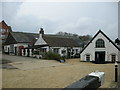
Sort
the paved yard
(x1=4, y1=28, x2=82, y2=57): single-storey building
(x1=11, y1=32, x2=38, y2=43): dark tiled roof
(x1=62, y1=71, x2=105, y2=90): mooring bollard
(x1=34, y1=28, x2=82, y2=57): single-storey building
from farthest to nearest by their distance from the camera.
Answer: (x1=11, y1=32, x2=38, y2=43): dark tiled roof, (x1=4, y1=28, x2=82, y2=57): single-storey building, (x1=34, y1=28, x2=82, y2=57): single-storey building, the paved yard, (x1=62, y1=71, x2=105, y2=90): mooring bollard

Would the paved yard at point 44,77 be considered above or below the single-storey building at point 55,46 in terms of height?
below

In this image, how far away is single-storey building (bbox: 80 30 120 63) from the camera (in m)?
26.2

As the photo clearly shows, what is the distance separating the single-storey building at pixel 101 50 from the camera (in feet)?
86.1

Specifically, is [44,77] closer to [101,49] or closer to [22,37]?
[101,49]

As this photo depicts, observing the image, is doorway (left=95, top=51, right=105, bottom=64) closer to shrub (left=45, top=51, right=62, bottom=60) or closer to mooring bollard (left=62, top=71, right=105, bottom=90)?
shrub (left=45, top=51, right=62, bottom=60)

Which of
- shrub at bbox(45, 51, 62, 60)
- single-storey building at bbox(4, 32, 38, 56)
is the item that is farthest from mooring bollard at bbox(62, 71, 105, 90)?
single-storey building at bbox(4, 32, 38, 56)

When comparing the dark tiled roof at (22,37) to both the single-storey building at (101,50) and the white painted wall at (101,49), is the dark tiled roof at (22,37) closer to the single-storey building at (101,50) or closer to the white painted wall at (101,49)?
the white painted wall at (101,49)

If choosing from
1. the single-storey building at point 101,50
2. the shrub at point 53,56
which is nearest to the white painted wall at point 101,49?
the single-storey building at point 101,50

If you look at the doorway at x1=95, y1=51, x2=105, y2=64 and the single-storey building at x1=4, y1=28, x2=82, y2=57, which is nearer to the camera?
the doorway at x1=95, y1=51, x2=105, y2=64

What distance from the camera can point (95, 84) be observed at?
22.0ft

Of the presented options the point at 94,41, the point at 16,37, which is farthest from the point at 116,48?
the point at 16,37

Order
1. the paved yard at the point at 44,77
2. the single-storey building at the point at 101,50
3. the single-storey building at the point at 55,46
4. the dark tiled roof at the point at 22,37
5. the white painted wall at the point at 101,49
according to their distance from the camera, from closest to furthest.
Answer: the paved yard at the point at 44,77 < the single-storey building at the point at 101,50 < the white painted wall at the point at 101,49 < the single-storey building at the point at 55,46 < the dark tiled roof at the point at 22,37

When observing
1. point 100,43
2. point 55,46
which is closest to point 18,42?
point 55,46

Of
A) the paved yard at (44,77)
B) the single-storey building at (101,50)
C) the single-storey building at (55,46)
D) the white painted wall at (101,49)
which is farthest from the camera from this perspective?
the single-storey building at (55,46)
